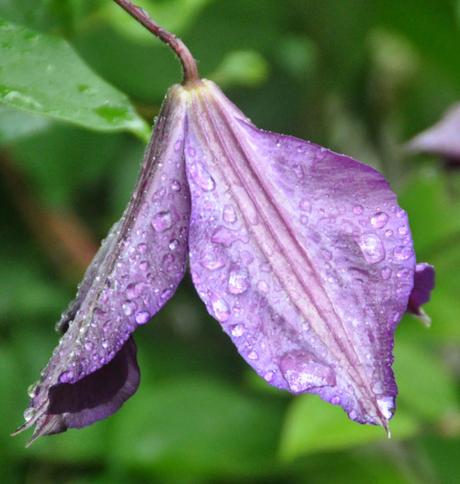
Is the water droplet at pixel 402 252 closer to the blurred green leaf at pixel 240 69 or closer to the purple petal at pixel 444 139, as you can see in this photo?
the purple petal at pixel 444 139

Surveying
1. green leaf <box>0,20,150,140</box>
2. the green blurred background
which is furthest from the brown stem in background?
green leaf <box>0,20,150,140</box>

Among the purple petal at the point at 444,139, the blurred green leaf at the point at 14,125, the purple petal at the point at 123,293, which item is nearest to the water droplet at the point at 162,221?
the purple petal at the point at 123,293

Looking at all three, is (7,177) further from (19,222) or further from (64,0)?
(64,0)

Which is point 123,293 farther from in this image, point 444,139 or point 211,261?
point 444,139

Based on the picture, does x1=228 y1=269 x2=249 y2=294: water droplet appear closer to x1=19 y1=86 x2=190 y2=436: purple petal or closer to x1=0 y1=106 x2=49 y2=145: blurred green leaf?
x1=19 y1=86 x2=190 y2=436: purple petal

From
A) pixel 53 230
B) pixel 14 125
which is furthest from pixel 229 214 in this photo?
pixel 53 230
